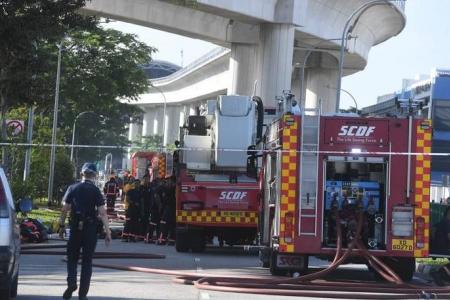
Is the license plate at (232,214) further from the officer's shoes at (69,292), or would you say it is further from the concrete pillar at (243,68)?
the concrete pillar at (243,68)

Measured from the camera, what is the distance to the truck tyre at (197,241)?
2262 cm

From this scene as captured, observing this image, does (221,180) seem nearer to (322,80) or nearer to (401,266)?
(401,266)

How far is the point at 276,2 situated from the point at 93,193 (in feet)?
97.5

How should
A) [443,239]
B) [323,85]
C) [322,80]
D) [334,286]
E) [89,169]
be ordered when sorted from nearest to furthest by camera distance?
[89,169] < [334,286] < [443,239] < [323,85] < [322,80]

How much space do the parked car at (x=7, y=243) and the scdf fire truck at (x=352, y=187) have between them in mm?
5350

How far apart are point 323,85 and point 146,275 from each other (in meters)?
43.7

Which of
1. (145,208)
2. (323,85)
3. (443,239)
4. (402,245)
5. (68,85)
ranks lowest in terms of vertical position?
(402,245)

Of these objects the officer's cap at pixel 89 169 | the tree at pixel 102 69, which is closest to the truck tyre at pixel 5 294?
the officer's cap at pixel 89 169

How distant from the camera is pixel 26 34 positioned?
1925 cm

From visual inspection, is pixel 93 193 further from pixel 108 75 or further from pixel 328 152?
pixel 108 75

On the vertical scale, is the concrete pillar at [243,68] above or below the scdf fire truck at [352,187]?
above

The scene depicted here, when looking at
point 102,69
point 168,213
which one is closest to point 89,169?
point 168,213

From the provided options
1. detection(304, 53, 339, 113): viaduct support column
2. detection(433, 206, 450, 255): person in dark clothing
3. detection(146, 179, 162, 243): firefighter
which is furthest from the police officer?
detection(304, 53, 339, 113): viaduct support column

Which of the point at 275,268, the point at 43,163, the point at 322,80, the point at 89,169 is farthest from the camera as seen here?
the point at 322,80
